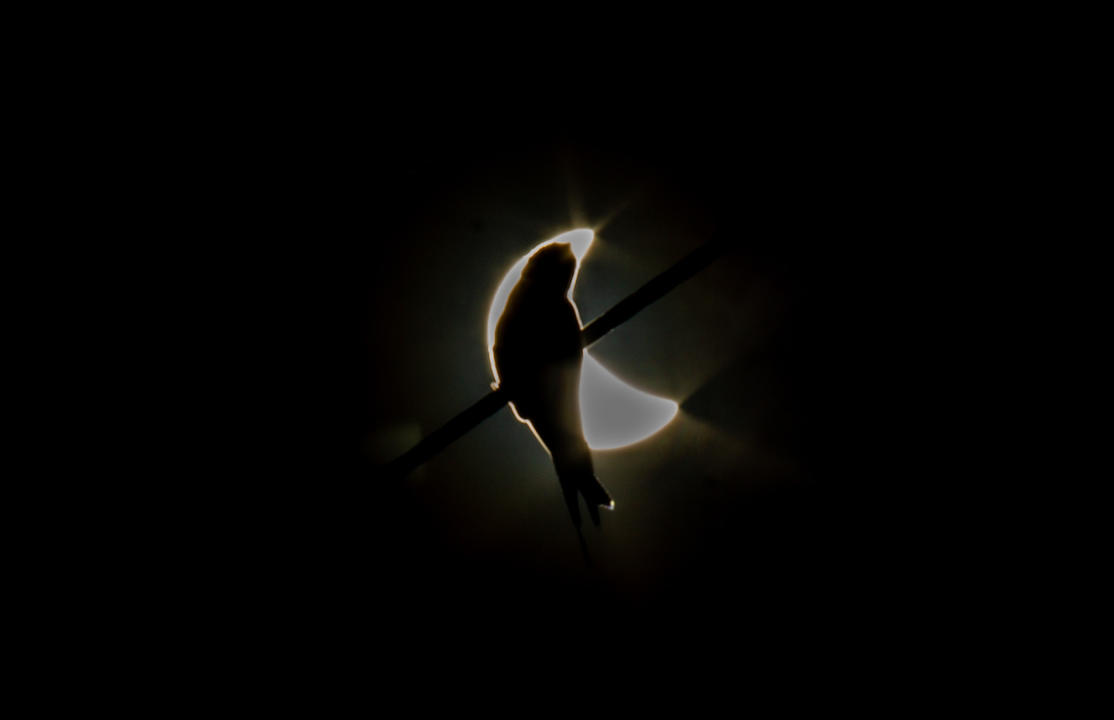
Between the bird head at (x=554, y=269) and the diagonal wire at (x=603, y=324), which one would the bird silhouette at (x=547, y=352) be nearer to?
the bird head at (x=554, y=269)

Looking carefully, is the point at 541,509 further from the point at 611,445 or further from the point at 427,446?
the point at 427,446

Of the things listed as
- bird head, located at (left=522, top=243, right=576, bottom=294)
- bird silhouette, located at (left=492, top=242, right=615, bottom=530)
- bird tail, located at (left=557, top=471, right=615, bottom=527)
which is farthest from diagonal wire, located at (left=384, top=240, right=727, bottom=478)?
bird head, located at (left=522, top=243, right=576, bottom=294)

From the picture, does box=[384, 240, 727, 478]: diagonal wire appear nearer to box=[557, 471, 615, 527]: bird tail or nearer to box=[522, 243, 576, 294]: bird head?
box=[557, 471, 615, 527]: bird tail

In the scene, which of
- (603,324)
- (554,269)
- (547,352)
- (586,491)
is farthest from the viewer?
(554,269)

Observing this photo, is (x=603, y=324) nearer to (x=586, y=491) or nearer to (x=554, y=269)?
(x=586, y=491)

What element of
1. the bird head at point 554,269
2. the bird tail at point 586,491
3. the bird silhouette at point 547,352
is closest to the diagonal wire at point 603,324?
the bird tail at point 586,491

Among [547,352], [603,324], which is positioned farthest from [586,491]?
[603,324]

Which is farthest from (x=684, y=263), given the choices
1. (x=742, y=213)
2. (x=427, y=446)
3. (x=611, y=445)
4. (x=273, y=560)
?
(x=611, y=445)
